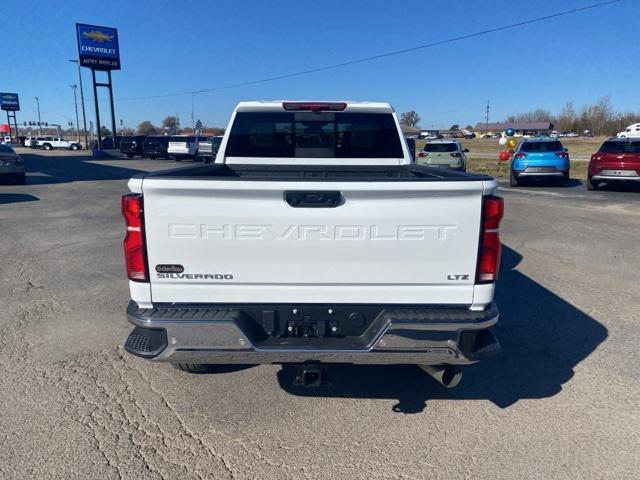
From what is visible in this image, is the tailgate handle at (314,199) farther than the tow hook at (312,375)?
No

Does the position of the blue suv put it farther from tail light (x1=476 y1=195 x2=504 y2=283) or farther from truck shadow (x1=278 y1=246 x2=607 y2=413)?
tail light (x1=476 y1=195 x2=504 y2=283)

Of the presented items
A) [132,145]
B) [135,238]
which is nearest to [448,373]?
[135,238]

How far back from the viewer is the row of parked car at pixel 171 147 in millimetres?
34719

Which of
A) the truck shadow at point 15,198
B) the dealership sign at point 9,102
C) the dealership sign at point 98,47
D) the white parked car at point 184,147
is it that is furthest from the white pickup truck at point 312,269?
the dealership sign at point 9,102

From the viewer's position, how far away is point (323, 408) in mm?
3377

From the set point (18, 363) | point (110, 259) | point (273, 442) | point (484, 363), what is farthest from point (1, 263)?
point (484, 363)

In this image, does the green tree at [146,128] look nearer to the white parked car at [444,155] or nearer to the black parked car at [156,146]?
the black parked car at [156,146]

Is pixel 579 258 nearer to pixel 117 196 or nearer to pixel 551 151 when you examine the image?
pixel 551 151

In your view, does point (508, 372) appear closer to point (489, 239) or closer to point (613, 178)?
point (489, 239)

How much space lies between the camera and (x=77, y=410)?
3344 mm

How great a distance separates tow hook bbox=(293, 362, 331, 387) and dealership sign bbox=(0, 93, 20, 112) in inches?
4503

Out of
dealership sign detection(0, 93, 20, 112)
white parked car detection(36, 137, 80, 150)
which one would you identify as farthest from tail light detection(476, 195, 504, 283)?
dealership sign detection(0, 93, 20, 112)

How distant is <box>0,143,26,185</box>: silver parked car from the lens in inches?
693

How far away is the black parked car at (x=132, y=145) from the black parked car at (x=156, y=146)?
2133 mm
